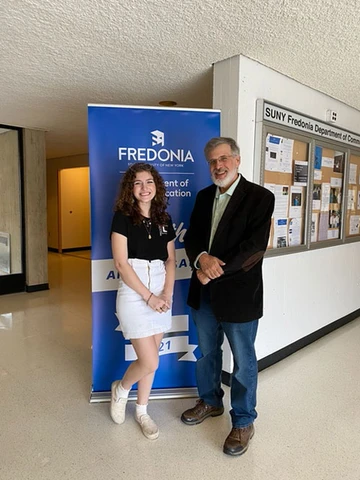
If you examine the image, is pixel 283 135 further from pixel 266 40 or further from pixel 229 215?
pixel 229 215

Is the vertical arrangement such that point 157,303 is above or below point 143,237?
below

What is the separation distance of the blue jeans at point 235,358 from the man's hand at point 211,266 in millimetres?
208

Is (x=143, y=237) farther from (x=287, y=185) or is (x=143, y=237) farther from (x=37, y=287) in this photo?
(x=37, y=287)

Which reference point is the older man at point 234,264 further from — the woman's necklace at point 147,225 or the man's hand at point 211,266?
the woman's necklace at point 147,225

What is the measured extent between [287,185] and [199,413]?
6.38ft

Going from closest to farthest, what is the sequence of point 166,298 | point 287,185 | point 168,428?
1. point 166,298
2. point 168,428
3. point 287,185

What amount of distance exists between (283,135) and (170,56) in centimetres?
109

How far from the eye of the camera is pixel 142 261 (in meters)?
2.12

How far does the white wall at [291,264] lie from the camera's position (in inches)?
106

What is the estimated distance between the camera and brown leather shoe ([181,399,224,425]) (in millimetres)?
2330

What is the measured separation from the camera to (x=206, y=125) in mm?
2557

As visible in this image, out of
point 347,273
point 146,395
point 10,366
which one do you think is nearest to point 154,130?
point 146,395

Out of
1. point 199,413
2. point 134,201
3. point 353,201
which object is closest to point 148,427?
point 199,413

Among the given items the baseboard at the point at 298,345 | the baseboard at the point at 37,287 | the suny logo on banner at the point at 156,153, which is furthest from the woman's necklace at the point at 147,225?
the baseboard at the point at 37,287
